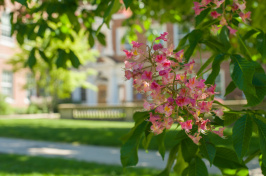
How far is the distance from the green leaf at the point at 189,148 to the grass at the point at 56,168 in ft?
9.74

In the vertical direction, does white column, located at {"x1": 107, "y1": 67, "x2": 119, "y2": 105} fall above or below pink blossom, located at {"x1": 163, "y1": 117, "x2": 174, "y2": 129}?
above

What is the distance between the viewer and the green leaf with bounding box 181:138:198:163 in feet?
5.25

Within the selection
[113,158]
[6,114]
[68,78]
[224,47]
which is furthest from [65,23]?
[6,114]

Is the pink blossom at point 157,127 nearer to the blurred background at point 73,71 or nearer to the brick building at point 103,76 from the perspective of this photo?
the blurred background at point 73,71

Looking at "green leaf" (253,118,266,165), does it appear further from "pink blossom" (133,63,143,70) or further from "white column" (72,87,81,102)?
"white column" (72,87,81,102)

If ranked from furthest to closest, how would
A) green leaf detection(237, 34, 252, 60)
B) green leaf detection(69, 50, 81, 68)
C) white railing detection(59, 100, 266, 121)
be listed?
white railing detection(59, 100, 266, 121) < green leaf detection(69, 50, 81, 68) < green leaf detection(237, 34, 252, 60)

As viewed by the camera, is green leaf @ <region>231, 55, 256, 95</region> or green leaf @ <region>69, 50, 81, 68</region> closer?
green leaf @ <region>231, 55, 256, 95</region>

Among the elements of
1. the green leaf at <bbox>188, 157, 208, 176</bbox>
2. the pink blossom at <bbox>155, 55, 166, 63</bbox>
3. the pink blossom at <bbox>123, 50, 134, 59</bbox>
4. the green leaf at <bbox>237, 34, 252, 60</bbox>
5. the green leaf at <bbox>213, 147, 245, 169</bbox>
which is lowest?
the green leaf at <bbox>188, 157, 208, 176</bbox>

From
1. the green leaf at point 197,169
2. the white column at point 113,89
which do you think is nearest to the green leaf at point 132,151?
the green leaf at point 197,169

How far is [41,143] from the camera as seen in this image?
8.45 meters

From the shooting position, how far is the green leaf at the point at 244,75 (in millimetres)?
1352

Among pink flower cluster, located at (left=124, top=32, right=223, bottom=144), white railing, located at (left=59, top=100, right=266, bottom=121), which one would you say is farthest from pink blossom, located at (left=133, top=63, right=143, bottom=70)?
white railing, located at (left=59, top=100, right=266, bottom=121)

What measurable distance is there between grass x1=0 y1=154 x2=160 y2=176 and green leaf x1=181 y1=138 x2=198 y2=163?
2969mm

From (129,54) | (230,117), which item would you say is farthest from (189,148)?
(129,54)
